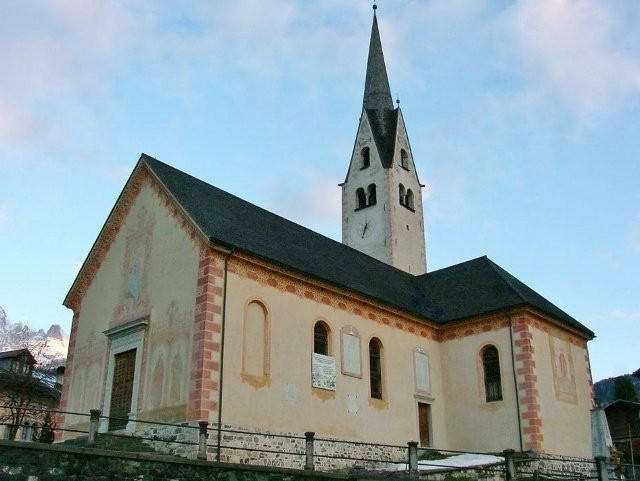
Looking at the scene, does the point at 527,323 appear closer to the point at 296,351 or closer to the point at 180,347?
the point at 296,351

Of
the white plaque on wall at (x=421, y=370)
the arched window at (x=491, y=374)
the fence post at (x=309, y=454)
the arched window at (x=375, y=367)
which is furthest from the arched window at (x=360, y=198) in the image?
the fence post at (x=309, y=454)

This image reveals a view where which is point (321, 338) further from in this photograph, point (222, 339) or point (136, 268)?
point (136, 268)

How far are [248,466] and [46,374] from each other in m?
35.8

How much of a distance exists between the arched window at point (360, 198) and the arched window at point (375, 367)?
2250cm

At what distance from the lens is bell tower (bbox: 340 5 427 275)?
4672cm

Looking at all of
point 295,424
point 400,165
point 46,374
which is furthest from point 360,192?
point 295,424

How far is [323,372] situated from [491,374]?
8.14 metres

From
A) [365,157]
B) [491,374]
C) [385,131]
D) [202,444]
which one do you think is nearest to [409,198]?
[365,157]

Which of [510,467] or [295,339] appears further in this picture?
[295,339]

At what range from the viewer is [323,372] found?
24.2 meters

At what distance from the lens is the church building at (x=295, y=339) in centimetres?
2175

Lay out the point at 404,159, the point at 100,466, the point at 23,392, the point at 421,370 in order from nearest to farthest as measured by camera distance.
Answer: the point at 100,466 → the point at 421,370 → the point at 23,392 → the point at 404,159

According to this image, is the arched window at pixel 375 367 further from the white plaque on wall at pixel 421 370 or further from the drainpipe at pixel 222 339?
the drainpipe at pixel 222 339

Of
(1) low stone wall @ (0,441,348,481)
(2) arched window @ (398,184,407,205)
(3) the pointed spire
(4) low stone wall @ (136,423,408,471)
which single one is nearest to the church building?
(4) low stone wall @ (136,423,408,471)
